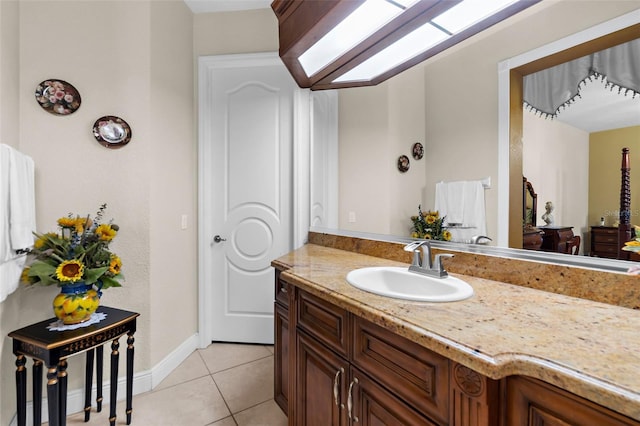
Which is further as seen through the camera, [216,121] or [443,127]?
[216,121]

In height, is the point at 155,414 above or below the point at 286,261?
below

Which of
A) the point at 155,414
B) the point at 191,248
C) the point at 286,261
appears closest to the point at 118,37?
the point at 191,248

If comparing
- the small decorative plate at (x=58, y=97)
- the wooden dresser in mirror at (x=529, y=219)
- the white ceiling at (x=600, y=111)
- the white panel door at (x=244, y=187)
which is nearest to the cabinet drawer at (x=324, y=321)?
the wooden dresser in mirror at (x=529, y=219)

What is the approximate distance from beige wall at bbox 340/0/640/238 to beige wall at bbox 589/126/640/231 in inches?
11.4

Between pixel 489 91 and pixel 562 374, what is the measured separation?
997mm

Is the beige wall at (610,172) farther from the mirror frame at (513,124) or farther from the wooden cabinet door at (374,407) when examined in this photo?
the wooden cabinet door at (374,407)

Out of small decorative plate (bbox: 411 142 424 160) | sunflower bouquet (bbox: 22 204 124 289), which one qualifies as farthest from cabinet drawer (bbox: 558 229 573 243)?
sunflower bouquet (bbox: 22 204 124 289)

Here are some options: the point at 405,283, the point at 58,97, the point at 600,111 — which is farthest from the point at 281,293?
the point at 58,97

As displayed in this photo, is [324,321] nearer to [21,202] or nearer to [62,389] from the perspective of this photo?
[62,389]

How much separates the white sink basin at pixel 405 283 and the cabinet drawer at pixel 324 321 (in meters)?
0.13

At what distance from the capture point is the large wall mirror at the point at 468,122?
95 centimetres

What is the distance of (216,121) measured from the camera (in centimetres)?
246

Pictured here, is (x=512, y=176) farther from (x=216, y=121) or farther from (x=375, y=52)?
(x=216, y=121)

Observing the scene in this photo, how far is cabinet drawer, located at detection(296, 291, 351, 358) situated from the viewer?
40.7 inches
